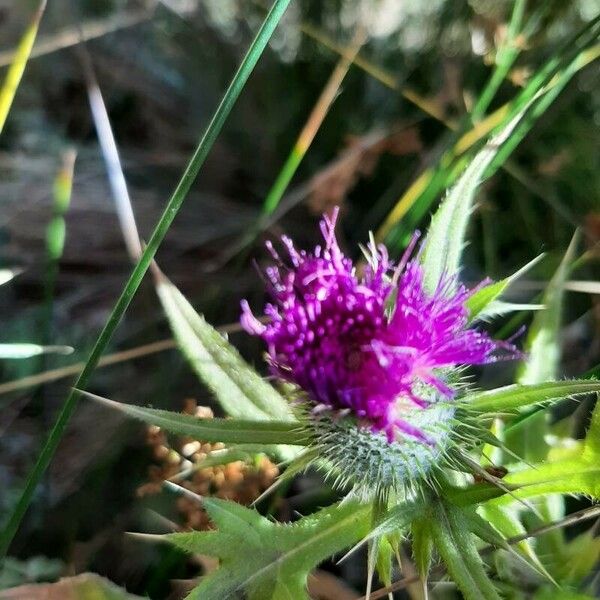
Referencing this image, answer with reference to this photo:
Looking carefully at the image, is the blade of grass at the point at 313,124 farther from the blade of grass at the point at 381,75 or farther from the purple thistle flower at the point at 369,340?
the purple thistle flower at the point at 369,340

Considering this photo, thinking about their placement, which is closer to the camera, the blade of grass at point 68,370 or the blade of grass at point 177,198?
the blade of grass at point 177,198

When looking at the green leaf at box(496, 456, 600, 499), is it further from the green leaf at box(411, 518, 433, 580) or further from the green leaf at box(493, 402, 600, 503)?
the green leaf at box(411, 518, 433, 580)

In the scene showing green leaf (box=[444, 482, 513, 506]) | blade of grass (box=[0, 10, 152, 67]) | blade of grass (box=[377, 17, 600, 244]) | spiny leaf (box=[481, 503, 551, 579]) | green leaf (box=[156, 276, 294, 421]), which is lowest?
spiny leaf (box=[481, 503, 551, 579])

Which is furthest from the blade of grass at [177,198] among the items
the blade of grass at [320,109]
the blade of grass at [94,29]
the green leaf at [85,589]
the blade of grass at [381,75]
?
the blade of grass at [94,29]

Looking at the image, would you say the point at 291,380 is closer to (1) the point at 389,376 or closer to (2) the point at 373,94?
(1) the point at 389,376

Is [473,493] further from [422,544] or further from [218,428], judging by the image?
[218,428]

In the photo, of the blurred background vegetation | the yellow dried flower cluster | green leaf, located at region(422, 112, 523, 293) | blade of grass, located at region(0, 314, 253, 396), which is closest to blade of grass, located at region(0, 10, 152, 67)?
the blurred background vegetation

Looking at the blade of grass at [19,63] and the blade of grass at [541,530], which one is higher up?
the blade of grass at [19,63]

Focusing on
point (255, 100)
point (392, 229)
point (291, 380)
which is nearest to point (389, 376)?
→ point (291, 380)
